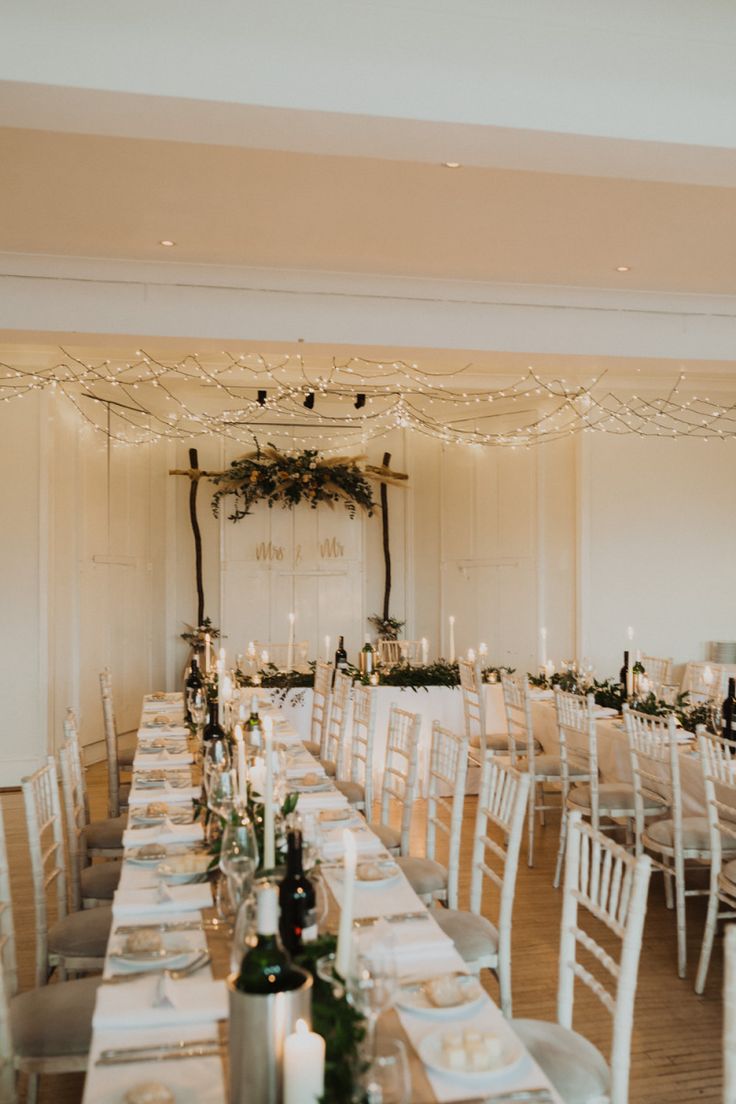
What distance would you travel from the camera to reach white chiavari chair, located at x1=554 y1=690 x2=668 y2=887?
16.8 feet

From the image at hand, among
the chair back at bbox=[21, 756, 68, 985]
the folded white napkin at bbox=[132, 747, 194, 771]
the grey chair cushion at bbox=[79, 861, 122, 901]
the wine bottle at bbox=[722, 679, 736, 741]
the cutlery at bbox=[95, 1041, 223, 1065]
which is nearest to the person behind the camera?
the cutlery at bbox=[95, 1041, 223, 1065]

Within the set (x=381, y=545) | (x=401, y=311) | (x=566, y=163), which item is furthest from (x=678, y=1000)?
(x=381, y=545)

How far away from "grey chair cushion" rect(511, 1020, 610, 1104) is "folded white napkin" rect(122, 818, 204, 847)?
1.26m

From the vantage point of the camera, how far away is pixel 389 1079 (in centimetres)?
146

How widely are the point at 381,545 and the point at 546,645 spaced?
2.37m

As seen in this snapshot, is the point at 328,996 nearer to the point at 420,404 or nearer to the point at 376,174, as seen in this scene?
the point at 376,174

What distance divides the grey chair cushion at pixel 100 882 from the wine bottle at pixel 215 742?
0.63 m

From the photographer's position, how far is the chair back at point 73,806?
385 cm

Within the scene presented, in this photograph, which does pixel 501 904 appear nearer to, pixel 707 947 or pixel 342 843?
pixel 342 843

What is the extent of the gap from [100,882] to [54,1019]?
4.12 ft

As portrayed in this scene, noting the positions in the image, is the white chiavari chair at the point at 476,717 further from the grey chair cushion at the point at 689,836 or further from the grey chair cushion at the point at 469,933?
the grey chair cushion at the point at 469,933

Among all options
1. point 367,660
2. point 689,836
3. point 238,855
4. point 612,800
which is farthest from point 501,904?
point 367,660

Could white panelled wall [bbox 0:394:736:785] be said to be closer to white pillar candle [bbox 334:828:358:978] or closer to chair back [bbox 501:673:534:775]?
chair back [bbox 501:673:534:775]

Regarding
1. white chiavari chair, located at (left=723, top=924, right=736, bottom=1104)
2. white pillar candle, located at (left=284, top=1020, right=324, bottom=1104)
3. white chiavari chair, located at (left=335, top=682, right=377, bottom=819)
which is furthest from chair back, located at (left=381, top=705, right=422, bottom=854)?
white pillar candle, located at (left=284, top=1020, right=324, bottom=1104)
